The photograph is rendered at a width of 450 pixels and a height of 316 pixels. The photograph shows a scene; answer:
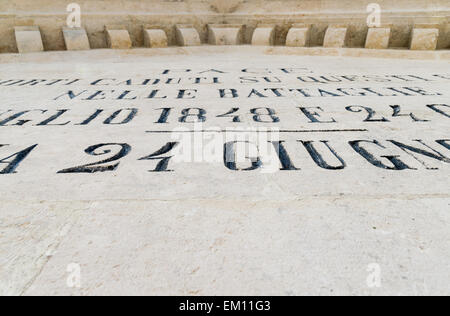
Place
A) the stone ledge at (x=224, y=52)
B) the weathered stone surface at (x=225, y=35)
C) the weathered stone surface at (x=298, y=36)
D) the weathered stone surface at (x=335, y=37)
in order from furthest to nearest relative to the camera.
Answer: the weathered stone surface at (x=225, y=35)
the weathered stone surface at (x=298, y=36)
the weathered stone surface at (x=335, y=37)
the stone ledge at (x=224, y=52)

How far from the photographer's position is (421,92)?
3838mm

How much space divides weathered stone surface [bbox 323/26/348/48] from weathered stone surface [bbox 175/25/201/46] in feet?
9.93

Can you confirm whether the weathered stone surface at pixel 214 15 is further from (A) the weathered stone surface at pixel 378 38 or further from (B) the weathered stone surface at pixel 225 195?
(B) the weathered stone surface at pixel 225 195

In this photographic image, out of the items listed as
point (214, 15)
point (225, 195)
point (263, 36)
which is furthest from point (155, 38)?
point (225, 195)

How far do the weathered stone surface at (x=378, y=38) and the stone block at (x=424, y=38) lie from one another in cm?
50

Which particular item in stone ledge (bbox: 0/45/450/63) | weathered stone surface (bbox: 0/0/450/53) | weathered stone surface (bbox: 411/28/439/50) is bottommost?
stone ledge (bbox: 0/45/450/63)

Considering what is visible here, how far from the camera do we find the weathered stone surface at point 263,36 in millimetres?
8266

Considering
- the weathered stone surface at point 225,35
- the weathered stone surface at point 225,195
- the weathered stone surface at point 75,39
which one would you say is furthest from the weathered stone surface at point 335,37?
the weathered stone surface at point 75,39

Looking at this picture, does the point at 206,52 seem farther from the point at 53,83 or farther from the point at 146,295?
the point at 146,295

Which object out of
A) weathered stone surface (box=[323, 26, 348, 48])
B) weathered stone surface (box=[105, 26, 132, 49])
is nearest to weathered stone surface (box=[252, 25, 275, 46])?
weathered stone surface (box=[323, 26, 348, 48])

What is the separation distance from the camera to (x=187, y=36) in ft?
27.3

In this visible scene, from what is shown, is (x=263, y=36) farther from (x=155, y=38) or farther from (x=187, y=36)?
(x=155, y=38)

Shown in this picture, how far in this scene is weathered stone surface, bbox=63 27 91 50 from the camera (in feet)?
24.6

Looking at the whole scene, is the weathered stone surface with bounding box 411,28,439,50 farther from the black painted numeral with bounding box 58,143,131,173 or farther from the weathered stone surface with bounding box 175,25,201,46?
the black painted numeral with bounding box 58,143,131,173
